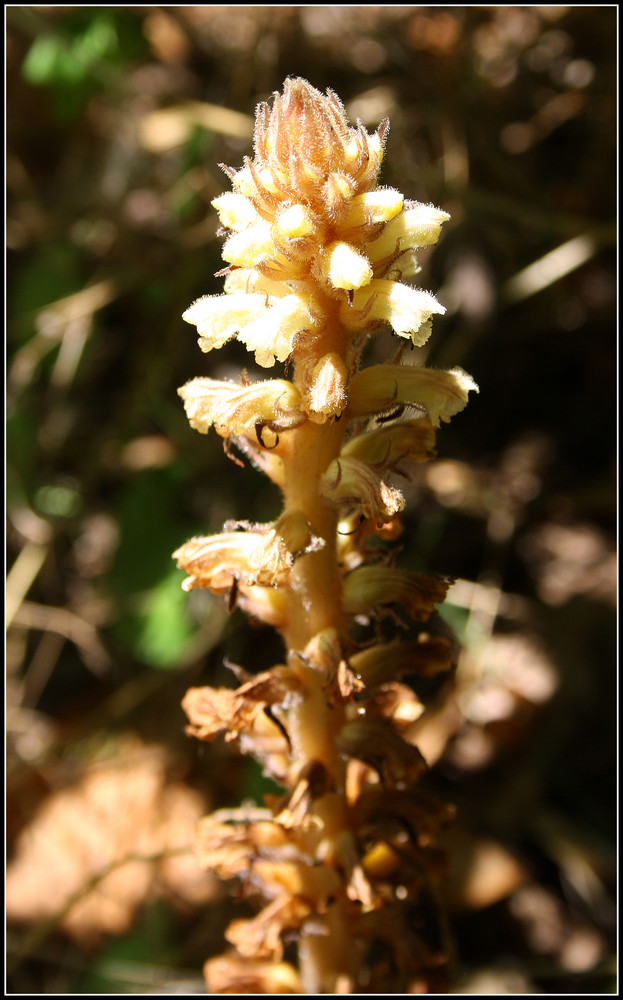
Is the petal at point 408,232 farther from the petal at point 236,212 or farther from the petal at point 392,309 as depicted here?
the petal at point 236,212

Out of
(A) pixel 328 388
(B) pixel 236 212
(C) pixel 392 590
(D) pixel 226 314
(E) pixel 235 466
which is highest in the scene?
(E) pixel 235 466

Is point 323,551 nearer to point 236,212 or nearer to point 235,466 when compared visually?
point 236,212

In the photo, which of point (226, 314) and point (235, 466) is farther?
point (235, 466)

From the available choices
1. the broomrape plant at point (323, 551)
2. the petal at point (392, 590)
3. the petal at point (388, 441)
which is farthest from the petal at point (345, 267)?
the petal at point (392, 590)

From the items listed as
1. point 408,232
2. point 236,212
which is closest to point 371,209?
point 408,232

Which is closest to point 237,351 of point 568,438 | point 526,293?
point 526,293

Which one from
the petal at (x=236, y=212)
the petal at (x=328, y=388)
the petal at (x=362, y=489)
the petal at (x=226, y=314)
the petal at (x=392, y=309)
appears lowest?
the petal at (x=362, y=489)
